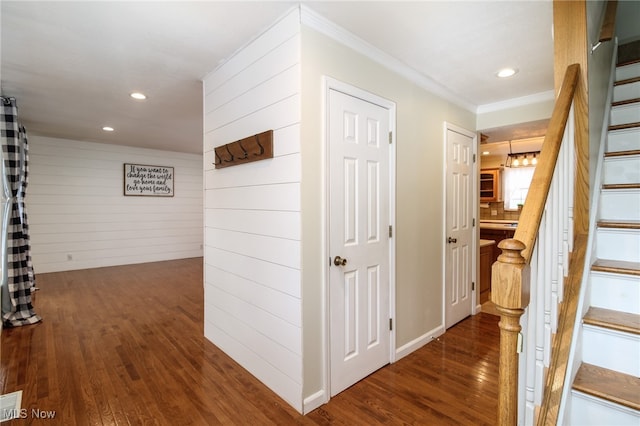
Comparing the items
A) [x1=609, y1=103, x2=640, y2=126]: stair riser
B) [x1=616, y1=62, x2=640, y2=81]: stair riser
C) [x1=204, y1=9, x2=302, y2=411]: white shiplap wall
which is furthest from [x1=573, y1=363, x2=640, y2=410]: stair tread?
[x1=616, y1=62, x2=640, y2=81]: stair riser

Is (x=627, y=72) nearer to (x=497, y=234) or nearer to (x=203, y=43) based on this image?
(x=203, y=43)

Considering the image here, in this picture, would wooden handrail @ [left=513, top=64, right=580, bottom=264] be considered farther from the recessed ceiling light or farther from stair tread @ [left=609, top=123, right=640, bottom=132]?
the recessed ceiling light

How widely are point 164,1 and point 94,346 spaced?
9.60 ft

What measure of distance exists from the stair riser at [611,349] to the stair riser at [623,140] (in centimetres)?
128

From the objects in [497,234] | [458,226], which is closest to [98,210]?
[458,226]

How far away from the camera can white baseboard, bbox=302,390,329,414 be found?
1893 mm

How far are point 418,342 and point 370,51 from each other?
2.50m

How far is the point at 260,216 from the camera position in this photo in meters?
2.21

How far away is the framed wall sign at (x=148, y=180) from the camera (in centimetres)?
645

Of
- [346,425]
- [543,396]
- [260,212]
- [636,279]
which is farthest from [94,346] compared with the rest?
[636,279]

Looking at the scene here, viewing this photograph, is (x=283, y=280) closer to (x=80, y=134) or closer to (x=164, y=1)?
(x=164, y=1)

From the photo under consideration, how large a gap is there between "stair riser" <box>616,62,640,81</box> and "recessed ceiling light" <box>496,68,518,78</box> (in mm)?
678

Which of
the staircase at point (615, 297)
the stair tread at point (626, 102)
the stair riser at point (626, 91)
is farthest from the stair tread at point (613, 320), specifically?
the stair riser at point (626, 91)

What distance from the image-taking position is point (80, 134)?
212 inches
